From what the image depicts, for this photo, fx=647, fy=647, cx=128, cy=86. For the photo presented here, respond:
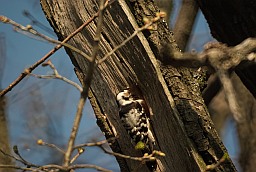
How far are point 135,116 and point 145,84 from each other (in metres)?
0.16

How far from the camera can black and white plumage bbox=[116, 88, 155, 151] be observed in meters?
2.72

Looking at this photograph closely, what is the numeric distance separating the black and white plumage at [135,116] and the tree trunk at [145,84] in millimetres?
40

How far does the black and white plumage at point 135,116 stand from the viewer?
272cm

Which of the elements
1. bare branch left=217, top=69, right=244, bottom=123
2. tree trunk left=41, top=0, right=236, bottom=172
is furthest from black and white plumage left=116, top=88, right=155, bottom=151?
bare branch left=217, top=69, right=244, bottom=123

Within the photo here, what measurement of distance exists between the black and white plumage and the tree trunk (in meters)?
0.04

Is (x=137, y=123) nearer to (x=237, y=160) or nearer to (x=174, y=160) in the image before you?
(x=174, y=160)

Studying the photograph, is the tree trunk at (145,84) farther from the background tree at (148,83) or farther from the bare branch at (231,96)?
the bare branch at (231,96)

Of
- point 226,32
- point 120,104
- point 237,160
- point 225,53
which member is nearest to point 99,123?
point 120,104

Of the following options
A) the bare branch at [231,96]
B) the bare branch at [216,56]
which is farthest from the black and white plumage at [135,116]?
the bare branch at [231,96]

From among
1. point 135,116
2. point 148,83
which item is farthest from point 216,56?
point 135,116

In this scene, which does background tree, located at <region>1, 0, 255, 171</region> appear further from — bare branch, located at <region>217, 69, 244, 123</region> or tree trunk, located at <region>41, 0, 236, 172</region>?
bare branch, located at <region>217, 69, 244, 123</region>

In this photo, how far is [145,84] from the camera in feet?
8.94

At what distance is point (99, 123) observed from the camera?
2.85 metres

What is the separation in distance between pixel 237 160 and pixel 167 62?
2.98m
